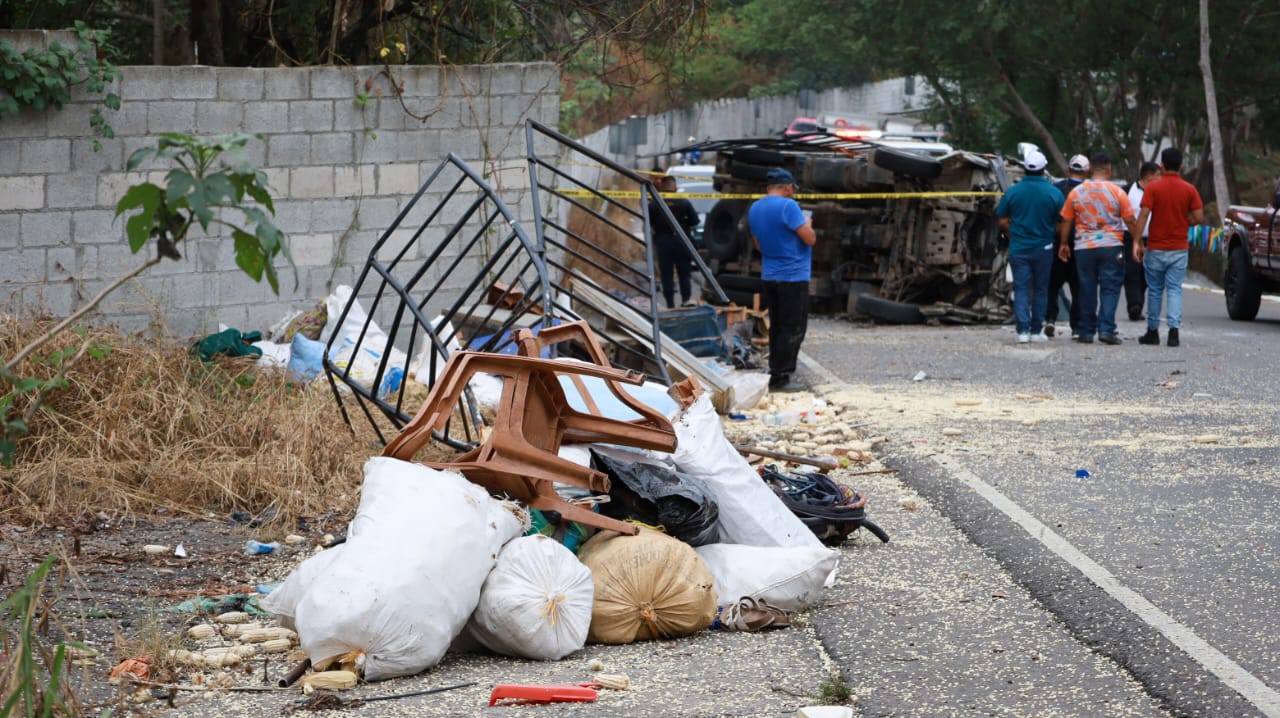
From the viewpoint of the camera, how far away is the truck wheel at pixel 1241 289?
16.5m

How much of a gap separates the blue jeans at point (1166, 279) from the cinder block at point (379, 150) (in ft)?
23.0

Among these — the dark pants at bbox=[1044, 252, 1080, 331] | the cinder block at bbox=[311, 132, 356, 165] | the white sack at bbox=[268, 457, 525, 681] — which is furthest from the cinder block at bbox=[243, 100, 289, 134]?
the dark pants at bbox=[1044, 252, 1080, 331]

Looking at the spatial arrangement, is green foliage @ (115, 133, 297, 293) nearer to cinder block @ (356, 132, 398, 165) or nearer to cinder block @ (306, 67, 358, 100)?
cinder block @ (306, 67, 358, 100)

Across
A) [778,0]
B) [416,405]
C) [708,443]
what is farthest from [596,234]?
[778,0]

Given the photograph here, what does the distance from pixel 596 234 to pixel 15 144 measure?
13.4 m

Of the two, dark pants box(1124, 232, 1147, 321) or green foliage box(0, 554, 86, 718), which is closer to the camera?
green foliage box(0, 554, 86, 718)

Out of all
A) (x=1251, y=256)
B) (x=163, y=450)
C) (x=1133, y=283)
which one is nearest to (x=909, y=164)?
(x=1133, y=283)

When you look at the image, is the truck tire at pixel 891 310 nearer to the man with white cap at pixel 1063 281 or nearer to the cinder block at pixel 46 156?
the man with white cap at pixel 1063 281

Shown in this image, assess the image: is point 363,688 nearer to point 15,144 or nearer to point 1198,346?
point 15,144

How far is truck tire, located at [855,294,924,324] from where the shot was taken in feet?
53.1

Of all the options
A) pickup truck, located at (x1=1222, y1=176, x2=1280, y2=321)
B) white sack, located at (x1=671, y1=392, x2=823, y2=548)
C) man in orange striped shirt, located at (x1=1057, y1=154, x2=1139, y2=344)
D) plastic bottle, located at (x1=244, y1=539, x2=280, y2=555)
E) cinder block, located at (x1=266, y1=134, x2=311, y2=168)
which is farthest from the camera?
pickup truck, located at (x1=1222, y1=176, x2=1280, y2=321)

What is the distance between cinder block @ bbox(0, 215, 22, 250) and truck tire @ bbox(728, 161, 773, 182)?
976cm

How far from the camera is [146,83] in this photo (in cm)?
986

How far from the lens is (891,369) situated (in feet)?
40.1
